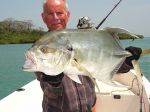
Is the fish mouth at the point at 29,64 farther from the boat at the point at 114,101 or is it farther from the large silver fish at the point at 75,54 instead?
the boat at the point at 114,101

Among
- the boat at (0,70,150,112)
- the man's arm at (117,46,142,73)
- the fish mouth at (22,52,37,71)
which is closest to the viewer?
the fish mouth at (22,52,37,71)

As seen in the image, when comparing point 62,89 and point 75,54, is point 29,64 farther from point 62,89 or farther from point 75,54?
point 62,89

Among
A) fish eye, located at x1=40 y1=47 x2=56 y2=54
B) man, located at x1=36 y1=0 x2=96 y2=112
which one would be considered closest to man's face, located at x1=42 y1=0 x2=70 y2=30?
man, located at x1=36 y1=0 x2=96 y2=112

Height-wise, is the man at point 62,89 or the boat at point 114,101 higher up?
the man at point 62,89

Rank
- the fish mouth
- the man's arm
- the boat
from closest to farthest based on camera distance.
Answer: the fish mouth → the man's arm → the boat

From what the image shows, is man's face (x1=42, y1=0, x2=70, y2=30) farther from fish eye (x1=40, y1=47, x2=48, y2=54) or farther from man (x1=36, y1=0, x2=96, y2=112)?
fish eye (x1=40, y1=47, x2=48, y2=54)

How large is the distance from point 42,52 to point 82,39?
0.26 meters

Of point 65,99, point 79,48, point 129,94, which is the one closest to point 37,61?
point 79,48

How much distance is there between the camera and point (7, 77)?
21031 mm

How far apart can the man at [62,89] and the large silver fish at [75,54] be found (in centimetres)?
50

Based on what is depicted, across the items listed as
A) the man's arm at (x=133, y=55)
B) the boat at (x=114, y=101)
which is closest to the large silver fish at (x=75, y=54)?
the man's arm at (x=133, y=55)

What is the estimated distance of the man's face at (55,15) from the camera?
268 centimetres

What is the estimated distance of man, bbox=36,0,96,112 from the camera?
2678mm

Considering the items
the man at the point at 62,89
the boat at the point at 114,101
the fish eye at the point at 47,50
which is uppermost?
the fish eye at the point at 47,50
